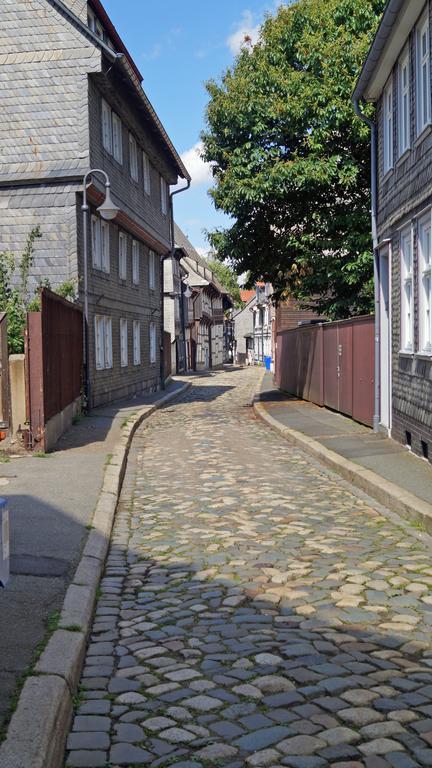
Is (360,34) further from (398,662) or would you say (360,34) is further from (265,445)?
(398,662)

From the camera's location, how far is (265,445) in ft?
50.2

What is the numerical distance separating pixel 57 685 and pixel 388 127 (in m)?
12.5

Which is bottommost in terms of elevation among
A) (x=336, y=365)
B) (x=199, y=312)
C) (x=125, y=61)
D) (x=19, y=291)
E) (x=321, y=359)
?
(x=336, y=365)

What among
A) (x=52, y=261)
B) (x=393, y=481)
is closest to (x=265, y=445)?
(x=393, y=481)

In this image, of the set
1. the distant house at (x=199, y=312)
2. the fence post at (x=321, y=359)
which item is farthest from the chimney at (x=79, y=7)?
the distant house at (x=199, y=312)

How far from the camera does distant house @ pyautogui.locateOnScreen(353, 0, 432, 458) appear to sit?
11484 millimetres

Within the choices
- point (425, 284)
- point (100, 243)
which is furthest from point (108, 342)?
point (425, 284)

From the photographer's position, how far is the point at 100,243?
22.6 metres

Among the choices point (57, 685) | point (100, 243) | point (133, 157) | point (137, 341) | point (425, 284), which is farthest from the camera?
point (137, 341)

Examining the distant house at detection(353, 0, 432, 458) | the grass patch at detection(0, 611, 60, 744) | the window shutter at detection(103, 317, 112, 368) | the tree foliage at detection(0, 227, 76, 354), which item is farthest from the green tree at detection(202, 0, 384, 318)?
the grass patch at detection(0, 611, 60, 744)

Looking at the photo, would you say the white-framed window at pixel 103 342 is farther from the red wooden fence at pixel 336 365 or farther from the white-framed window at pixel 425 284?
the white-framed window at pixel 425 284

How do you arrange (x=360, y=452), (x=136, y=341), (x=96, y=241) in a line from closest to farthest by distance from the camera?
(x=360, y=452)
(x=96, y=241)
(x=136, y=341)

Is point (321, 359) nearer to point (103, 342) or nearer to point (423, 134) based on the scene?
point (103, 342)

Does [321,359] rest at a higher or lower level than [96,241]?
lower
